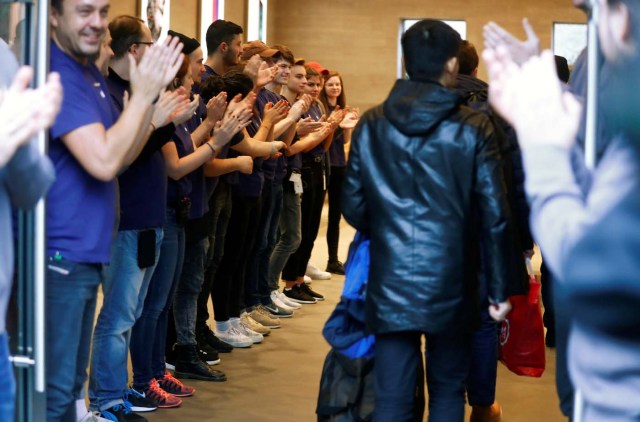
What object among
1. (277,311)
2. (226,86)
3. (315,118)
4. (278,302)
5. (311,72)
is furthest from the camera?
(311,72)

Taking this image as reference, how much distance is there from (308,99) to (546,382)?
2.48 m

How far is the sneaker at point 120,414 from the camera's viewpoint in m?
4.50

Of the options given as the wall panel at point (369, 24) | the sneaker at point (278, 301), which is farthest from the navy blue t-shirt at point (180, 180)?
the wall panel at point (369, 24)

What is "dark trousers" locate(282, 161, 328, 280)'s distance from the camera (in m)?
7.86

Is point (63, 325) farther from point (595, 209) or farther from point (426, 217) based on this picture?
point (595, 209)

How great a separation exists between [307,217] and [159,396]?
3187 mm

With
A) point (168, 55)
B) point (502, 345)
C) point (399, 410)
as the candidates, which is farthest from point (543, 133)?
point (502, 345)

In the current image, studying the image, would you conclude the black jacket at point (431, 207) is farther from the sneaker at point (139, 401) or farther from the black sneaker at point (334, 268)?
the black sneaker at point (334, 268)

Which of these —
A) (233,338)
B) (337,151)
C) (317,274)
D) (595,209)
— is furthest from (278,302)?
(595,209)

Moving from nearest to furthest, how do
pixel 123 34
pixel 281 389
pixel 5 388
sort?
pixel 5 388
pixel 123 34
pixel 281 389

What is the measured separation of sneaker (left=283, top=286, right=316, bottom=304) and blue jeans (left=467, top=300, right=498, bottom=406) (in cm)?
321

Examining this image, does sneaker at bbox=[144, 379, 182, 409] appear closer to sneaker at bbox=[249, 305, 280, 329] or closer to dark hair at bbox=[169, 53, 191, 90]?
dark hair at bbox=[169, 53, 191, 90]

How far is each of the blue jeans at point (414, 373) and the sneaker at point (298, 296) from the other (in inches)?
162

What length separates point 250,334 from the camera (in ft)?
21.2
